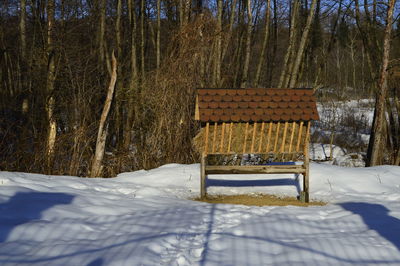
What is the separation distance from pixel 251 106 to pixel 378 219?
2.82m

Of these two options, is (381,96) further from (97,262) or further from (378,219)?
(97,262)

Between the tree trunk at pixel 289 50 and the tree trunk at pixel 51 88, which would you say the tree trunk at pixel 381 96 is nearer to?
the tree trunk at pixel 289 50

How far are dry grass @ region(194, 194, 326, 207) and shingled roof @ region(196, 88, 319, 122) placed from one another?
1588 mm

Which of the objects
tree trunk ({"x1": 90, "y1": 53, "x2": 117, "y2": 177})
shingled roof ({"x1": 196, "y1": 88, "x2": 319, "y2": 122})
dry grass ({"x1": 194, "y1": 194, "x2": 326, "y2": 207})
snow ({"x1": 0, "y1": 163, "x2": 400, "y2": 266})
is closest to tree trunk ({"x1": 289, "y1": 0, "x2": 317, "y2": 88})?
snow ({"x1": 0, "y1": 163, "x2": 400, "y2": 266})

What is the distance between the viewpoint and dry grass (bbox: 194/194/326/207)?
7035mm

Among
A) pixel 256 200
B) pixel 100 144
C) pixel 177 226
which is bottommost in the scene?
pixel 256 200

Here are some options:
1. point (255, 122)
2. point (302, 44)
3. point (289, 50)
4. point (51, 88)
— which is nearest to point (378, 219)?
point (255, 122)

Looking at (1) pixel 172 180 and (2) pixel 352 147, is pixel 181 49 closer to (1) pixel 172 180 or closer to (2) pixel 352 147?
(1) pixel 172 180

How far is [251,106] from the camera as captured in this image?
271 inches

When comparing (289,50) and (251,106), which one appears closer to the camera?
(251,106)

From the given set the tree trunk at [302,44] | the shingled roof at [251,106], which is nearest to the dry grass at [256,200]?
the shingled roof at [251,106]

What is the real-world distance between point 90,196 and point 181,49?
237 inches

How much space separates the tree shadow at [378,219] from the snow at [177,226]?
1 centimetres

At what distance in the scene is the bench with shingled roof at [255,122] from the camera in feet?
22.4
